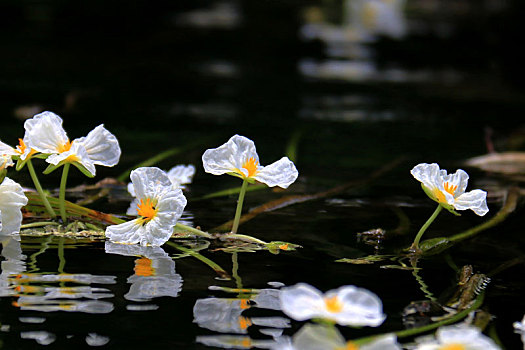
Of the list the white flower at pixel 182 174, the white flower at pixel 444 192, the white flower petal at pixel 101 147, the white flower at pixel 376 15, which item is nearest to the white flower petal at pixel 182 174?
the white flower at pixel 182 174

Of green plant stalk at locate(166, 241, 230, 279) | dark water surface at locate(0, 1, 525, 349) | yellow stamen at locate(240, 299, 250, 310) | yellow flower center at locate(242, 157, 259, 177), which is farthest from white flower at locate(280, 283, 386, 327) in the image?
yellow flower center at locate(242, 157, 259, 177)

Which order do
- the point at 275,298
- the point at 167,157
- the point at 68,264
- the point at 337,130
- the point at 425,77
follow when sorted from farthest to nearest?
the point at 425,77 → the point at 337,130 → the point at 167,157 → the point at 68,264 → the point at 275,298

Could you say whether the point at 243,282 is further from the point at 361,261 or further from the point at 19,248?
the point at 19,248

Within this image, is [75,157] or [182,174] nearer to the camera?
[75,157]

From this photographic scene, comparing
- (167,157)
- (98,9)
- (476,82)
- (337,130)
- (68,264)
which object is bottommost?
(68,264)

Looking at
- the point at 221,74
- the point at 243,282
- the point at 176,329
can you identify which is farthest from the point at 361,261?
the point at 221,74

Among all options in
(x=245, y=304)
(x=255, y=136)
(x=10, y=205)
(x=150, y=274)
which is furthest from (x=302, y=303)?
(x=255, y=136)

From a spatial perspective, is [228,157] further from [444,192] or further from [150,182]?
[444,192]
